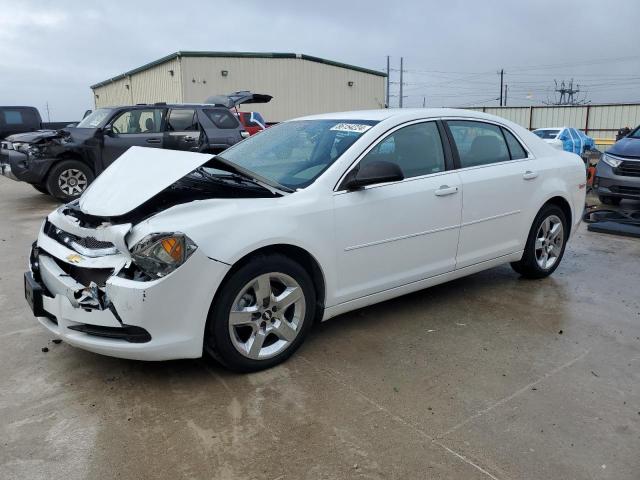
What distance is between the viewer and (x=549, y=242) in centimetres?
519

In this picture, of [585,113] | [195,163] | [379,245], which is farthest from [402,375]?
[585,113]

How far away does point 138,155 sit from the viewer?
12.5 feet

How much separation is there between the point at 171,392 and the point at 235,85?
23957 millimetres

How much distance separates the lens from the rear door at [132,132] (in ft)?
32.7

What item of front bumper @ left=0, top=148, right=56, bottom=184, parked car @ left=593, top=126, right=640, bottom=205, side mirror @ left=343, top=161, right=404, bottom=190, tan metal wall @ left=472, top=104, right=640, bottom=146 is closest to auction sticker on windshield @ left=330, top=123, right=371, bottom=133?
side mirror @ left=343, top=161, right=404, bottom=190

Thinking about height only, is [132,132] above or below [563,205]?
above

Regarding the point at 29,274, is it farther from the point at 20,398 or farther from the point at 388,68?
the point at 388,68

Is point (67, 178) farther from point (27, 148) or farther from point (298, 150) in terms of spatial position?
point (298, 150)

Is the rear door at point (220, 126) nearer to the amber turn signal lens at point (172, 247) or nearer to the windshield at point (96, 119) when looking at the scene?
the windshield at point (96, 119)

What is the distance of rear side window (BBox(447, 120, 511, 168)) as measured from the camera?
174 inches

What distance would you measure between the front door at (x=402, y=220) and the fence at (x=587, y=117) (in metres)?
23.0

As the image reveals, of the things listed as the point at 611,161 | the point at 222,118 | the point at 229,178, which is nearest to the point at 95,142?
the point at 222,118

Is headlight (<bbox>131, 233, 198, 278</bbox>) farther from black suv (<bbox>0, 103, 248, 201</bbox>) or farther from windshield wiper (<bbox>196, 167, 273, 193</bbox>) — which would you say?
black suv (<bbox>0, 103, 248, 201</bbox>)

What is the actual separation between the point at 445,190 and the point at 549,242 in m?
1.67
